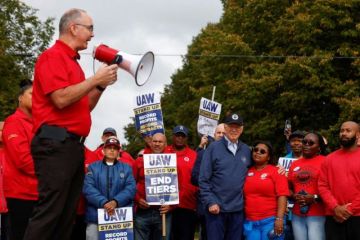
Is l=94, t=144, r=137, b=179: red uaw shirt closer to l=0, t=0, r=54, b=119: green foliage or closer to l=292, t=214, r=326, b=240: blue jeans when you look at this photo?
l=292, t=214, r=326, b=240: blue jeans

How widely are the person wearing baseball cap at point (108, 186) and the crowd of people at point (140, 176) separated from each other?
15 mm

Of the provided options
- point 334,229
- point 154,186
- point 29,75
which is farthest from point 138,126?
point 29,75

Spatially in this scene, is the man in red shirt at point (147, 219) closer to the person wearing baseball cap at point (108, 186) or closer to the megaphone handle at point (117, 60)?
the person wearing baseball cap at point (108, 186)

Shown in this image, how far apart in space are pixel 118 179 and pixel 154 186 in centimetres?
72

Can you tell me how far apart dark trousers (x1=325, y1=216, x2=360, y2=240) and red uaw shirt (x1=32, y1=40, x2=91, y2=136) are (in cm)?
463

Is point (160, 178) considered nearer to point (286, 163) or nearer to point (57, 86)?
point (286, 163)

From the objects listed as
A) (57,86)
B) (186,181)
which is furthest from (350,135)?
(57,86)

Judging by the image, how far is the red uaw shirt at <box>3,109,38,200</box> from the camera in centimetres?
684

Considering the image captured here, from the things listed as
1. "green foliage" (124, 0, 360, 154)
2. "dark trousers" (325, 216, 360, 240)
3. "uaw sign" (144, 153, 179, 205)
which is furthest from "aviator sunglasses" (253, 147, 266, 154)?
"green foliage" (124, 0, 360, 154)

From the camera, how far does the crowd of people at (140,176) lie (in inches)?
207

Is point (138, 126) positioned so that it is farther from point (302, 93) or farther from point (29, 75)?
point (29, 75)

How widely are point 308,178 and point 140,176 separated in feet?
9.32

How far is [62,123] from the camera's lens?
209 inches

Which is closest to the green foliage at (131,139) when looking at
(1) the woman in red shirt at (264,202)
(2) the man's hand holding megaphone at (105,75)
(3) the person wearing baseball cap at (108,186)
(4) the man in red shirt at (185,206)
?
(4) the man in red shirt at (185,206)
